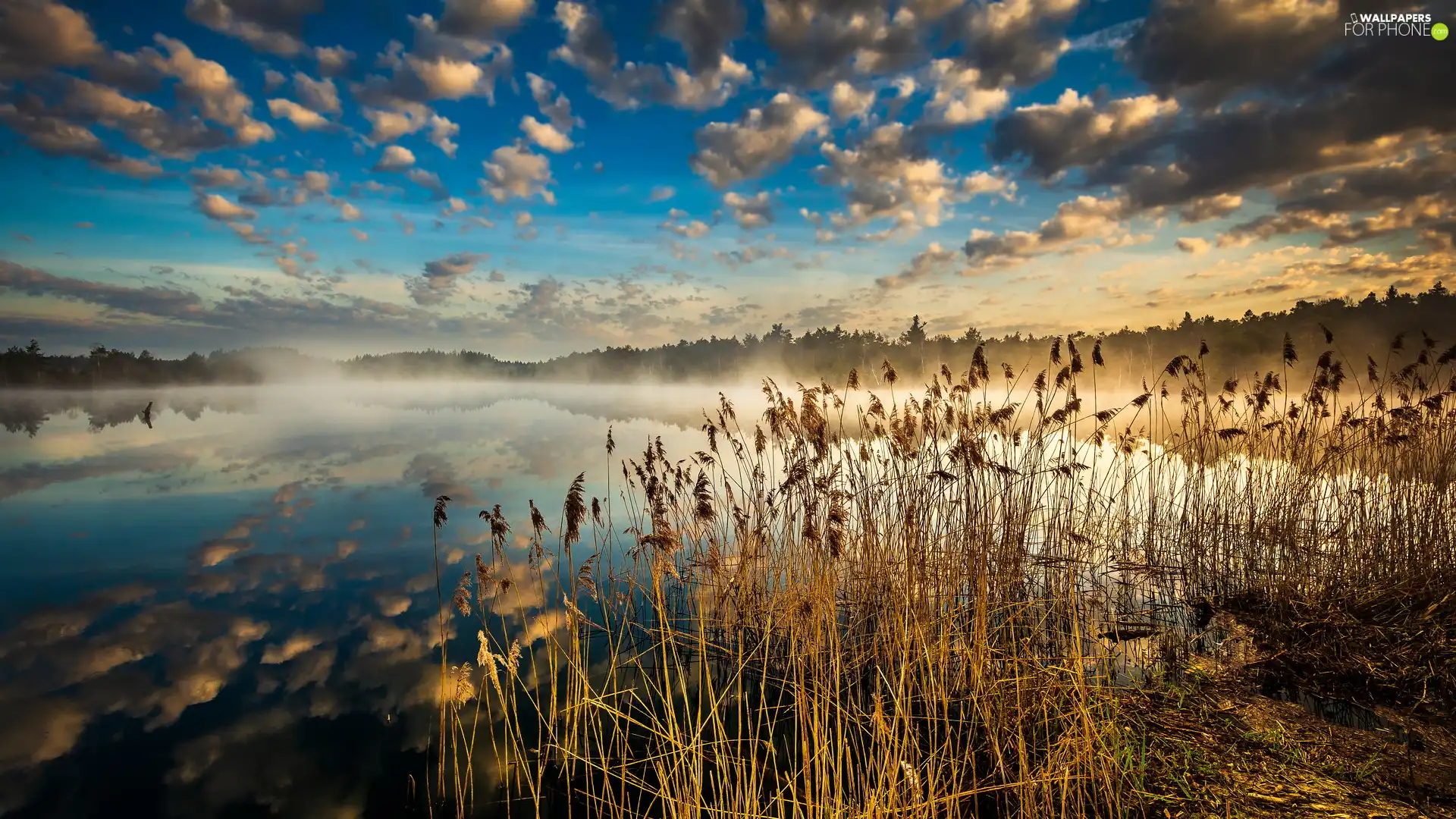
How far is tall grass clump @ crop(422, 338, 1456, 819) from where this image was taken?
12.5 ft

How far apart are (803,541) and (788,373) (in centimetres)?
7643

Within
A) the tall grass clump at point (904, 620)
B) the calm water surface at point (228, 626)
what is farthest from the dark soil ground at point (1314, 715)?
the calm water surface at point (228, 626)

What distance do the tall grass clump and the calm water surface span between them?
3.18 feet

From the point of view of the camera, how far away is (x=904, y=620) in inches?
173

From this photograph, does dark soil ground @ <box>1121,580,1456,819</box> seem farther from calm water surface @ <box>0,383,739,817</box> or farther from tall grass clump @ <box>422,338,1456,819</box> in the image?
calm water surface @ <box>0,383,739,817</box>

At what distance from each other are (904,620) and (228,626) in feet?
29.2

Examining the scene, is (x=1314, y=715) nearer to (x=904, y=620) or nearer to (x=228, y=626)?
(x=904, y=620)

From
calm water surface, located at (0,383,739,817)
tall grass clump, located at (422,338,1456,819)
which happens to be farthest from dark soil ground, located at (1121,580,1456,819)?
calm water surface, located at (0,383,739,817)

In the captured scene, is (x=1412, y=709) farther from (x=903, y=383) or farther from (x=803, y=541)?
(x=903, y=383)

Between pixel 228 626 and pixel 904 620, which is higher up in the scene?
pixel 904 620

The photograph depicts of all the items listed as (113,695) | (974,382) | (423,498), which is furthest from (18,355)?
(974,382)

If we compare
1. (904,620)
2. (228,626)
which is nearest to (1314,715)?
(904,620)

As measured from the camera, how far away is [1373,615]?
18.8 feet

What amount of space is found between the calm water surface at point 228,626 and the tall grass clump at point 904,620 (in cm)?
97
